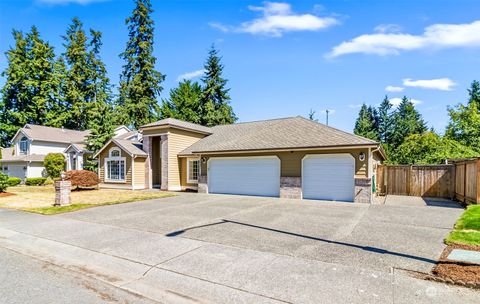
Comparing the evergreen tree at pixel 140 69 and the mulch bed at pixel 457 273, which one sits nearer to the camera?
the mulch bed at pixel 457 273

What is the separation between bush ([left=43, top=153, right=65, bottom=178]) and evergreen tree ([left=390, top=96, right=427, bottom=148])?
49048 millimetres

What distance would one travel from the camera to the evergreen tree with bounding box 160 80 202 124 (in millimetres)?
40656

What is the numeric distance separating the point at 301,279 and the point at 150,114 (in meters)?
39.1

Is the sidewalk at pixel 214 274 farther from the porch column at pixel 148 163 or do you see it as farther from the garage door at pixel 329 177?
the porch column at pixel 148 163

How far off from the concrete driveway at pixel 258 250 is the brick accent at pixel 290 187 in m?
4.02

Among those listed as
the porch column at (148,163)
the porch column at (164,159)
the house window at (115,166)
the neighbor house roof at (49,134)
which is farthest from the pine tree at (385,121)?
the neighbor house roof at (49,134)

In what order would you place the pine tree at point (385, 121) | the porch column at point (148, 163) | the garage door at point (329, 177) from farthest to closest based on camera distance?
the pine tree at point (385, 121) < the porch column at point (148, 163) < the garage door at point (329, 177)

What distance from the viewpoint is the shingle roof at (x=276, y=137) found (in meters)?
14.2

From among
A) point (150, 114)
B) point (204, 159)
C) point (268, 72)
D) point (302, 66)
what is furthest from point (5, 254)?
point (150, 114)

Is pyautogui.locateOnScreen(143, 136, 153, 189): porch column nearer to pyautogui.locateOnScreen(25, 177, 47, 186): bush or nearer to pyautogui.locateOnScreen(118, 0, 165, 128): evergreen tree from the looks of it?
pyautogui.locateOnScreen(25, 177, 47, 186): bush

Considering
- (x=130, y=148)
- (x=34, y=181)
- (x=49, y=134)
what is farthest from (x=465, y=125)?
(x=49, y=134)

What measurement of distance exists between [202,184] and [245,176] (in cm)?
312

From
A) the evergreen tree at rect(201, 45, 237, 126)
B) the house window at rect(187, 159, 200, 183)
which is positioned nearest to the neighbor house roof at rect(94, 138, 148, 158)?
the house window at rect(187, 159, 200, 183)

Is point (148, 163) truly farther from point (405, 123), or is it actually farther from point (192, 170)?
point (405, 123)
